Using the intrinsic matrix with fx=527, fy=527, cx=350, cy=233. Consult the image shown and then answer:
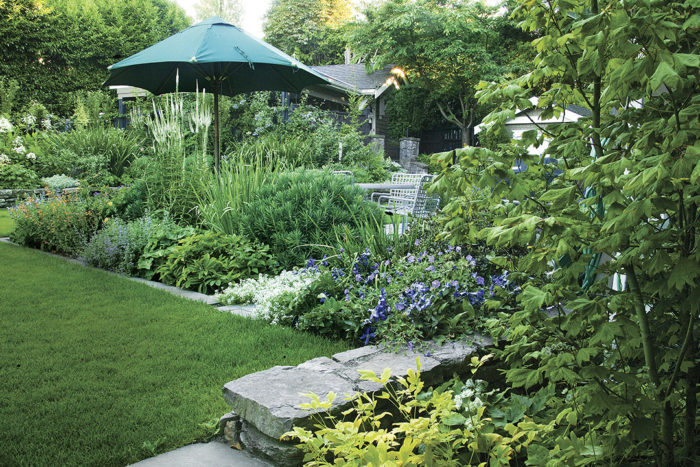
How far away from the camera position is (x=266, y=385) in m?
2.28

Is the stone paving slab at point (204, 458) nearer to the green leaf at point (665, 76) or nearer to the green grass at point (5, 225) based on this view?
the green leaf at point (665, 76)

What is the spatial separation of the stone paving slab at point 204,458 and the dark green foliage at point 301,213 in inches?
100

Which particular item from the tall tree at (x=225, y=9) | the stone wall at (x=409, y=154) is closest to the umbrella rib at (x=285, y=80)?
the stone wall at (x=409, y=154)

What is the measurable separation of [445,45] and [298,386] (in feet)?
59.1

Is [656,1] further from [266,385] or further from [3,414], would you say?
[3,414]

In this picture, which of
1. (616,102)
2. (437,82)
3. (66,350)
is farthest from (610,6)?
(437,82)

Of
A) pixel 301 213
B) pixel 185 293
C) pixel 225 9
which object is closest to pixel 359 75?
pixel 301 213

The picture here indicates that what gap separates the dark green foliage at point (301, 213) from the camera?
488 centimetres

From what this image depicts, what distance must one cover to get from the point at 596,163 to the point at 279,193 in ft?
13.5

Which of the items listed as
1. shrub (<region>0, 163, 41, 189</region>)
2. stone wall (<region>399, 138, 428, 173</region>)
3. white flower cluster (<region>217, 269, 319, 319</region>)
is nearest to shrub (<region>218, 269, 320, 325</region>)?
white flower cluster (<region>217, 269, 319, 319</region>)

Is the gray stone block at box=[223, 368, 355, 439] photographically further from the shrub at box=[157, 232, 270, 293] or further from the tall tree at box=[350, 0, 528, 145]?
the tall tree at box=[350, 0, 528, 145]

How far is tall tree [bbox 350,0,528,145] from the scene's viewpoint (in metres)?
17.9

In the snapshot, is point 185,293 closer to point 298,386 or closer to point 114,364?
point 114,364

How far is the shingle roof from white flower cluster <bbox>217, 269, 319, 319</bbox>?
15390mm
